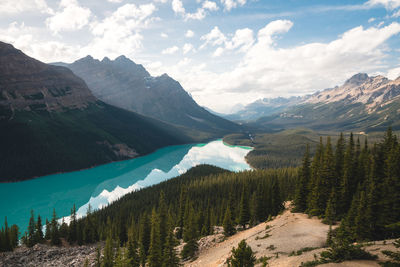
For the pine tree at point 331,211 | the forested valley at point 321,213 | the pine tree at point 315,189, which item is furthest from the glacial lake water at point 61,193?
the pine tree at point 331,211

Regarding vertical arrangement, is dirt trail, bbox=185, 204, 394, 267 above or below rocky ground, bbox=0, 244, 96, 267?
above

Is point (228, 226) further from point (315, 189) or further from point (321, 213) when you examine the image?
point (315, 189)

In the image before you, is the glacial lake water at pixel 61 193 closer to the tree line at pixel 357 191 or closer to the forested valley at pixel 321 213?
the forested valley at pixel 321 213

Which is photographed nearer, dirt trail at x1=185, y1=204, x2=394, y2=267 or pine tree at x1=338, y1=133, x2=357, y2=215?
dirt trail at x1=185, y1=204, x2=394, y2=267

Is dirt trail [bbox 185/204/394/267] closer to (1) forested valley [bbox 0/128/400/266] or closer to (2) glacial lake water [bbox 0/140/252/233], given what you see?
(1) forested valley [bbox 0/128/400/266]

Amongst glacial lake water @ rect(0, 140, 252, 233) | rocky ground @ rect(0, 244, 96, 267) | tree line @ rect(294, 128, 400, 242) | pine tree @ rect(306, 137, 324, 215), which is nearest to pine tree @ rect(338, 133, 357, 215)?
tree line @ rect(294, 128, 400, 242)

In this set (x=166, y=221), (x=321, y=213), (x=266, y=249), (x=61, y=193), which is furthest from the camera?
(x=61, y=193)

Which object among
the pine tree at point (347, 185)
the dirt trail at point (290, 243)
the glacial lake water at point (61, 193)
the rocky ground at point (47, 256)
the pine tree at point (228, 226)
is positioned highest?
the pine tree at point (347, 185)

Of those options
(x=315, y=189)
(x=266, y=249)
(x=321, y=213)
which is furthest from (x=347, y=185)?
(x=266, y=249)

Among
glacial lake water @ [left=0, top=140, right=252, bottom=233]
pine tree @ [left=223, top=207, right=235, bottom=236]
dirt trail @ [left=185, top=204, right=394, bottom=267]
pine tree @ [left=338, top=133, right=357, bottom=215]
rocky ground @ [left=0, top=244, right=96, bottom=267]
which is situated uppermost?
pine tree @ [left=338, top=133, right=357, bottom=215]

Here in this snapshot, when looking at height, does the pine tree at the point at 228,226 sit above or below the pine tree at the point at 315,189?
below

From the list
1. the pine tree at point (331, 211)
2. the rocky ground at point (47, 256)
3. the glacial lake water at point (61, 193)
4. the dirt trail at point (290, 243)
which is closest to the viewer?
the dirt trail at point (290, 243)

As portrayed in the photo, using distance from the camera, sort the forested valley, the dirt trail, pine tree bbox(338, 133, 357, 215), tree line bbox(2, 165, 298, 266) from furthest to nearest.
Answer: tree line bbox(2, 165, 298, 266) → pine tree bbox(338, 133, 357, 215) → the forested valley → the dirt trail

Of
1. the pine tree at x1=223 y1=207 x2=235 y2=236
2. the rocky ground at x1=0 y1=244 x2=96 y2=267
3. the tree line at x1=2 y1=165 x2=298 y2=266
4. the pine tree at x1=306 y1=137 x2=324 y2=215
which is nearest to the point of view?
the tree line at x1=2 y1=165 x2=298 y2=266
